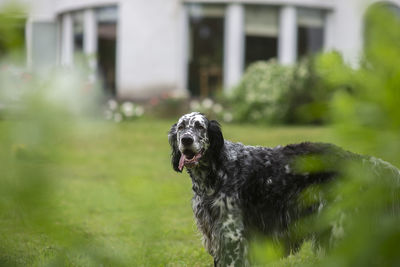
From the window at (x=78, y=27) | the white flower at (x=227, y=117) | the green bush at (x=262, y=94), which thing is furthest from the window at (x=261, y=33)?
the window at (x=78, y=27)

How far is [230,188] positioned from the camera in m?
3.64

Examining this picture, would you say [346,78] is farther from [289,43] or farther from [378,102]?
[289,43]

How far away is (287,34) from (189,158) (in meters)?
14.1

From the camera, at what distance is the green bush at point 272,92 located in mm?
14406

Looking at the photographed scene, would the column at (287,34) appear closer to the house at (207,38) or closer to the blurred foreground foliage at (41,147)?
the house at (207,38)

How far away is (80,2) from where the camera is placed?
60.5 ft

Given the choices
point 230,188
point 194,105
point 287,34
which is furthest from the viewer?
point 287,34

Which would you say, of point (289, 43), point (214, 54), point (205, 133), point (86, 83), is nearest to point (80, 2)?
point (214, 54)

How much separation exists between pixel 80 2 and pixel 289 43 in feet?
24.3

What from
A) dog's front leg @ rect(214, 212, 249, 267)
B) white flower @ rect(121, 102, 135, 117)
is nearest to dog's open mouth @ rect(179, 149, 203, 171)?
dog's front leg @ rect(214, 212, 249, 267)

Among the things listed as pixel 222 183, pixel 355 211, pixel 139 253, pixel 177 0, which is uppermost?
pixel 177 0

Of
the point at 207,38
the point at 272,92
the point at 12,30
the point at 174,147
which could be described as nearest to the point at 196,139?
the point at 174,147

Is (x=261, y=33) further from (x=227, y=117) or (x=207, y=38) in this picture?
(x=227, y=117)

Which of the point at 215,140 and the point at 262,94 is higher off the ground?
Answer: the point at 262,94
